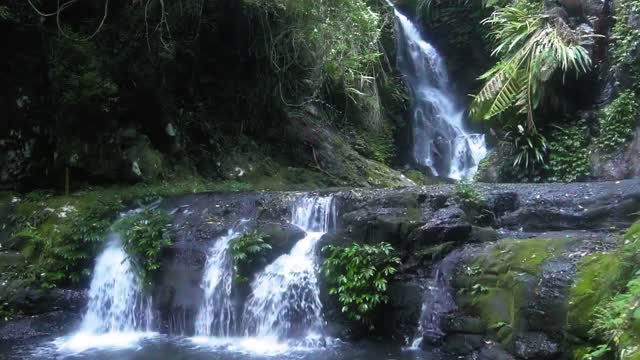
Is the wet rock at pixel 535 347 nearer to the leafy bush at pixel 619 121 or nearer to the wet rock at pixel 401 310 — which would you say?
the wet rock at pixel 401 310

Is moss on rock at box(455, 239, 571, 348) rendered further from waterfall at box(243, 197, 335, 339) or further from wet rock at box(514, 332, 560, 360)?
waterfall at box(243, 197, 335, 339)

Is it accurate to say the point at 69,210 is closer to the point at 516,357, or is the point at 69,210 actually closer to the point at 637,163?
the point at 516,357

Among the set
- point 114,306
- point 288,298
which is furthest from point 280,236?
point 114,306

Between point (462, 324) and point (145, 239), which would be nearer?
point (462, 324)

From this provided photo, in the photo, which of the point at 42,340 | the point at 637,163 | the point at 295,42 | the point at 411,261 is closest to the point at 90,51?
the point at 295,42

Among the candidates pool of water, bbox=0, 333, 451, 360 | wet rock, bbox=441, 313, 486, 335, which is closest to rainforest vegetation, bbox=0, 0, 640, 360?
wet rock, bbox=441, 313, 486, 335

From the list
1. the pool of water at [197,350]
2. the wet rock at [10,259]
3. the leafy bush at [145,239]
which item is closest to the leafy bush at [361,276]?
the pool of water at [197,350]

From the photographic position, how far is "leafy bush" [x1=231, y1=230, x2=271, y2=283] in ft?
25.5

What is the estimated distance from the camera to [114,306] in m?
8.12

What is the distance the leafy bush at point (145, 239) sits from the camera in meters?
8.16

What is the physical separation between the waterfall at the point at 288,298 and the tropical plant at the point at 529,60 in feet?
16.6

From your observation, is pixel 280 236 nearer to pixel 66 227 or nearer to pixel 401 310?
pixel 401 310

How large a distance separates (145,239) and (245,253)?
1.57 meters

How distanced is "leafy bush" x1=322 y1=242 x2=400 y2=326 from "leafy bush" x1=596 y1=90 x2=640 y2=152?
5.00m
